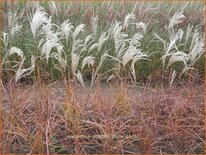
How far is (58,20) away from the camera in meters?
5.98

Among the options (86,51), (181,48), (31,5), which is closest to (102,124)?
(86,51)

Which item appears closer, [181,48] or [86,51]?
[86,51]

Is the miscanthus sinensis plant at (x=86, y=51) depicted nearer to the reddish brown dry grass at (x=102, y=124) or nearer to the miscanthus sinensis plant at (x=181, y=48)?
the miscanthus sinensis plant at (x=181, y=48)

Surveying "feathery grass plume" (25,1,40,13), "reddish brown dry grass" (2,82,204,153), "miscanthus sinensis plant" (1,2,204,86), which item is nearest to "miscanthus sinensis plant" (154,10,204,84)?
"miscanthus sinensis plant" (1,2,204,86)

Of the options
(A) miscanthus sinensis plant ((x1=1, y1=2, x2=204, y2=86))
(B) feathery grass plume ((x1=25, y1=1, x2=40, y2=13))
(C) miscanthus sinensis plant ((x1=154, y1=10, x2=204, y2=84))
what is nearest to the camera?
(A) miscanthus sinensis plant ((x1=1, y1=2, x2=204, y2=86))

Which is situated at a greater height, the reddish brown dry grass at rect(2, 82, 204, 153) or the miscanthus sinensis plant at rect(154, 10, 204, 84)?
the miscanthus sinensis plant at rect(154, 10, 204, 84)

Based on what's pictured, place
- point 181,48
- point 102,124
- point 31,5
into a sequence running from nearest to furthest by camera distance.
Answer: point 102,124 → point 181,48 → point 31,5

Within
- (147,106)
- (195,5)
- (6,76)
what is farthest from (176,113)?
(195,5)

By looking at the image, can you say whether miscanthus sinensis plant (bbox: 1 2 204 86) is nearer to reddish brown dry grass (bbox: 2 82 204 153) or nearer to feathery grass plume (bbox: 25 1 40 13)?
feathery grass plume (bbox: 25 1 40 13)

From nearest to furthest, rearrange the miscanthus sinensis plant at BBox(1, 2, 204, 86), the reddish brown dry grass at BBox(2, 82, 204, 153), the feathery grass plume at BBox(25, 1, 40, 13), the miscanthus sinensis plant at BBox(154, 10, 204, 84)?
1. the reddish brown dry grass at BBox(2, 82, 204, 153)
2. the miscanthus sinensis plant at BBox(1, 2, 204, 86)
3. the miscanthus sinensis plant at BBox(154, 10, 204, 84)
4. the feathery grass plume at BBox(25, 1, 40, 13)

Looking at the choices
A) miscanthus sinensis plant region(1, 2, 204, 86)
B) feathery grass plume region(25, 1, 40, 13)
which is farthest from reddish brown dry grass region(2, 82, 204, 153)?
feathery grass plume region(25, 1, 40, 13)

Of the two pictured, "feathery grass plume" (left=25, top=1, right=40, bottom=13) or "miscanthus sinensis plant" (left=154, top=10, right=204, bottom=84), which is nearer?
"miscanthus sinensis plant" (left=154, top=10, right=204, bottom=84)

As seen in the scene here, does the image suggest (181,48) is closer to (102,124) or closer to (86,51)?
(86,51)

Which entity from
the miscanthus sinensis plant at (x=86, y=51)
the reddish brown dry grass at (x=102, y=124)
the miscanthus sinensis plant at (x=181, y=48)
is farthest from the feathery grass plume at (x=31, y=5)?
the reddish brown dry grass at (x=102, y=124)
